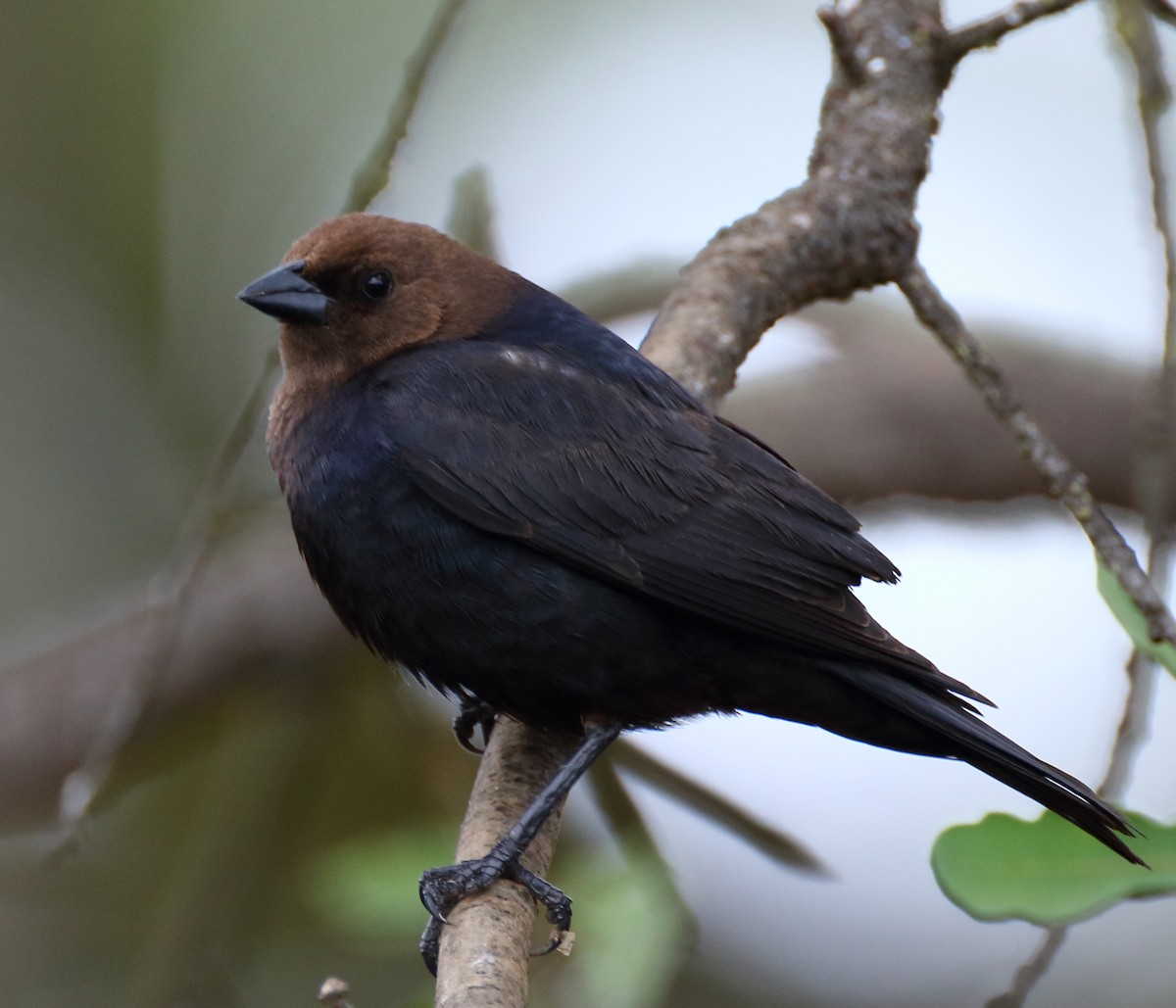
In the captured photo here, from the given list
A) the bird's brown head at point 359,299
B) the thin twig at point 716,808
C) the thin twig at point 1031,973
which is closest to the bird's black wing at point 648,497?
the bird's brown head at point 359,299

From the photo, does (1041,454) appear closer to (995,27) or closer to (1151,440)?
(1151,440)

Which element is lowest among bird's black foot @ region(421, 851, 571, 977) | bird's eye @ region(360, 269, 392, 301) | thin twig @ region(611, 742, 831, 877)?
bird's black foot @ region(421, 851, 571, 977)

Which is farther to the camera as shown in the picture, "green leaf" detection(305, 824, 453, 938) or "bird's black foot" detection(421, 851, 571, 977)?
"green leaf" detection(305, 824, 453, 938)

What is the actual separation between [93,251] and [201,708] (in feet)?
8.39

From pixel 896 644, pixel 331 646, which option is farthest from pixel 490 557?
pixel 331 646

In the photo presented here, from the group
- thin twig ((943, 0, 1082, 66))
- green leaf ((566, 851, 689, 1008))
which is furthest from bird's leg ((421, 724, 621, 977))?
thin twig ((943, 0, 1082, 66))

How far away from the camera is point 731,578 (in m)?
2.85

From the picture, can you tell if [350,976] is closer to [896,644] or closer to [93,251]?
[896,644]

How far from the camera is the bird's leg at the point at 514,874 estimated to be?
102 inches

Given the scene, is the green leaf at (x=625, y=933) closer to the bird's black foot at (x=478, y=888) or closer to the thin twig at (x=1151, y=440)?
the bird's black foot at (x=478, y=888)

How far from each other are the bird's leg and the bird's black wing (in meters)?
0.37

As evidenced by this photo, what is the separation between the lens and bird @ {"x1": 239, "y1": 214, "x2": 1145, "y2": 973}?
9.26ft

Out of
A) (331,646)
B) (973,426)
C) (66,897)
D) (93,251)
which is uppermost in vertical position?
(93,251)

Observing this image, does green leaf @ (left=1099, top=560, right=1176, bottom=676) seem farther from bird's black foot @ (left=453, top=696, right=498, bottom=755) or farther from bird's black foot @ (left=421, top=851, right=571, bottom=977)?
bird's black foot @ (left=453, top=696, right=498, bottom=755)
